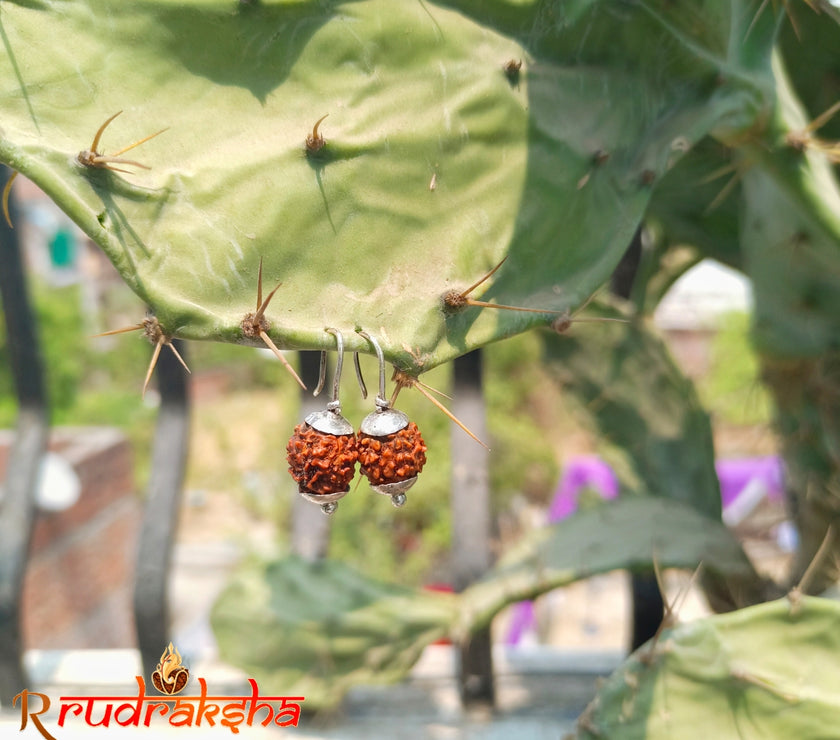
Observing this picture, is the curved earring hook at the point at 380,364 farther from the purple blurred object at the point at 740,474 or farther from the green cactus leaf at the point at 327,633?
the purple blurred object at the point at 740,474

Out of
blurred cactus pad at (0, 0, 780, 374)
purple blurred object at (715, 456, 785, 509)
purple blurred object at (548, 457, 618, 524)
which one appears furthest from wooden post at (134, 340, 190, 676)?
purple blurred object at (715, 456, 785, 509)

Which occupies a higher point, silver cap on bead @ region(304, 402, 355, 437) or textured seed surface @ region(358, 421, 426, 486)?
silver cap on bead @ region(304, 402, 355, 437)

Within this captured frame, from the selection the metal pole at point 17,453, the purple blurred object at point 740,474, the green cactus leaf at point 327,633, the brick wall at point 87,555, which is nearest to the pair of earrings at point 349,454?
the green cactus leaf at point 327,633

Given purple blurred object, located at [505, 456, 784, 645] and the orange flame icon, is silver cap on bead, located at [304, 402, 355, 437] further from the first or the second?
purple blurred object, located at [505, 456, 784, 645]

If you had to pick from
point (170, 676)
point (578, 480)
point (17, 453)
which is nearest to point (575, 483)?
point (578, 480)

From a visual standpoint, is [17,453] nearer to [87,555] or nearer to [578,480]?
[578,480]

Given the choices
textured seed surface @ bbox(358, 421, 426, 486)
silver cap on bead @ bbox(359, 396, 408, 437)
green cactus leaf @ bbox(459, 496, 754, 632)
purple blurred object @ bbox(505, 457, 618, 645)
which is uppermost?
silver cap on bead @ bbox(359, 396, 408, 437)
